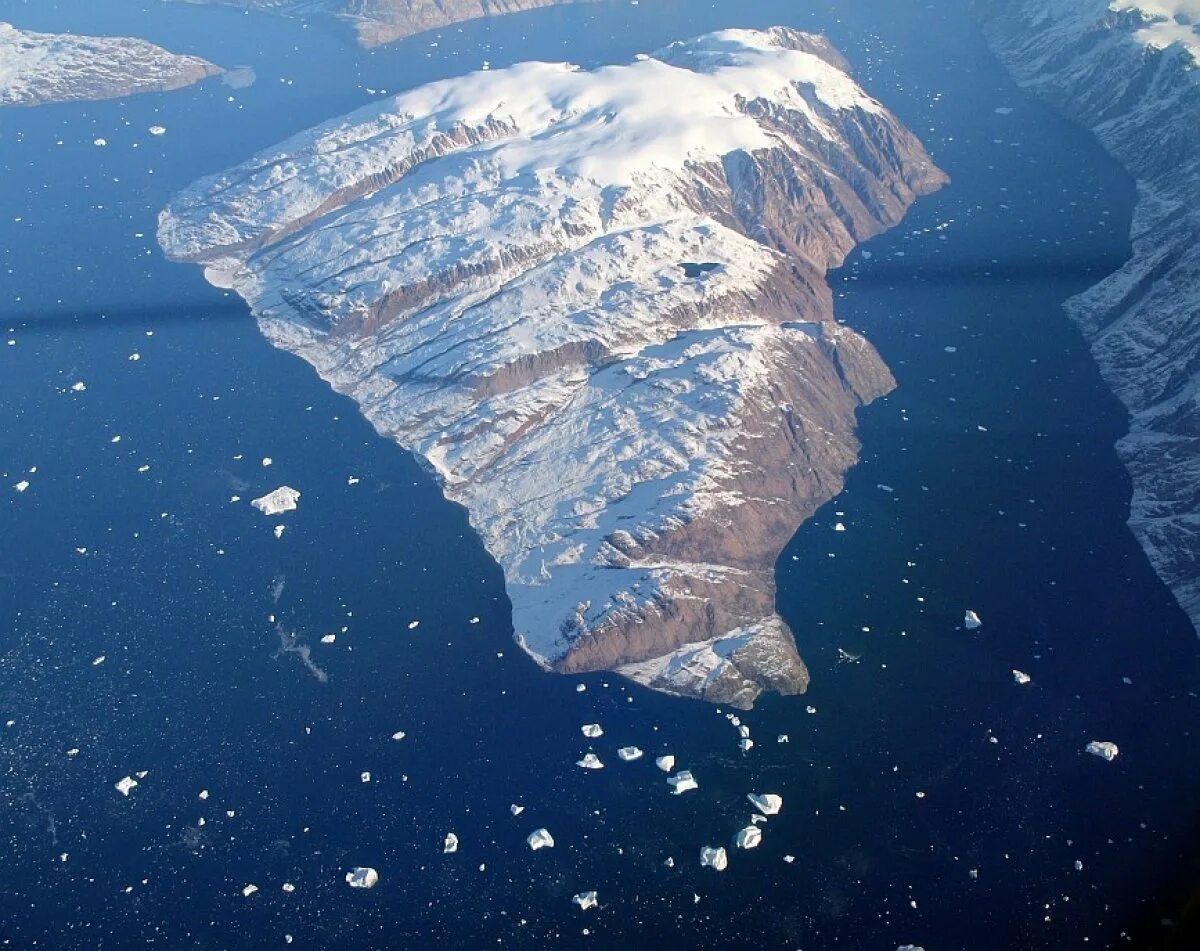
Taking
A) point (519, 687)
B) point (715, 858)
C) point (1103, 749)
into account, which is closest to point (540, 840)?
point (715, 858)

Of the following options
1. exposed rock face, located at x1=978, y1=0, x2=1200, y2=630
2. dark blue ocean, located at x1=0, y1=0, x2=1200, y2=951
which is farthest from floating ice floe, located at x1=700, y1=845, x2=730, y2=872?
exposed rock face, located at x1=978, y1=0, x2=1200, y2=630

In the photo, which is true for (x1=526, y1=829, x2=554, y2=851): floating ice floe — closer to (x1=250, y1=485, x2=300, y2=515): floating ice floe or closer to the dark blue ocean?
the dark blue ocean

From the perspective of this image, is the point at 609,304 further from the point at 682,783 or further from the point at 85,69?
the point at 85,69

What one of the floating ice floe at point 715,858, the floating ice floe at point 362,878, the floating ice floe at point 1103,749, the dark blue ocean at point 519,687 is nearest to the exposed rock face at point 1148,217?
the dark blue ocean at point 519,687

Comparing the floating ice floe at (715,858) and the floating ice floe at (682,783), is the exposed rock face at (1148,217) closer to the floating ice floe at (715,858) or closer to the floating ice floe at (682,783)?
the floating ice floe at (682,783)

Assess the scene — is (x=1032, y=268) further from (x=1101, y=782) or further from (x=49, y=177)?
(x=49, y=177)

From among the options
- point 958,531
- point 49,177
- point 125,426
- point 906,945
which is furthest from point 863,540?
point 49,177
